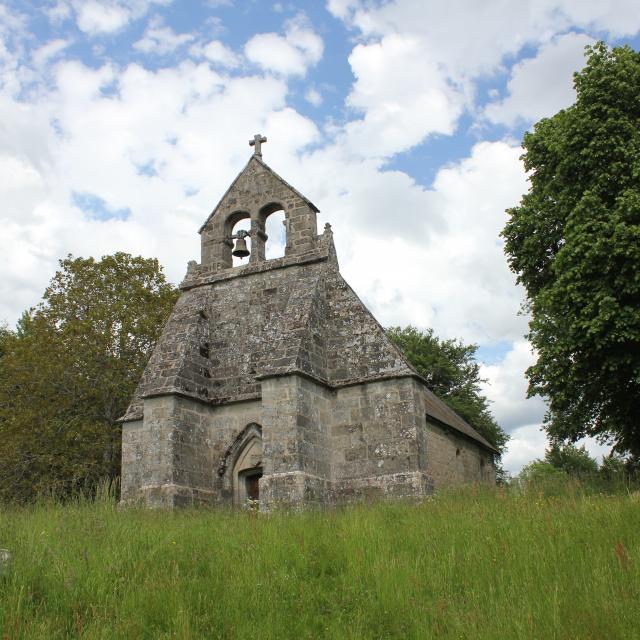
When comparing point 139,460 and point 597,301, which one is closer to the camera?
point 597,301

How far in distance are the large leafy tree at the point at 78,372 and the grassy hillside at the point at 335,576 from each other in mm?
17219

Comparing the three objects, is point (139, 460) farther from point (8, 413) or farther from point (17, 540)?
point (8, 413)

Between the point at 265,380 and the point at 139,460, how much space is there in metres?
3.98

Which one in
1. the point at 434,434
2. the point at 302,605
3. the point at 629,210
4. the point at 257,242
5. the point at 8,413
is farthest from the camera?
the point at 8,413

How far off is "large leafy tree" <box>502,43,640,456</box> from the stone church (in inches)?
147

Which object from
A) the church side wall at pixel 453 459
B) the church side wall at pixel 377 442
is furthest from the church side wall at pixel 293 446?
the church side wall at pixel 453 459

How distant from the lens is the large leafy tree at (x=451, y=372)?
125 ft

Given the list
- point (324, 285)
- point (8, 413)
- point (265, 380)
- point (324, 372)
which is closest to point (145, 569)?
point (265, 380)

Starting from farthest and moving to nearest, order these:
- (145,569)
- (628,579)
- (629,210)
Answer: (629,210), (145,569), (628,579)

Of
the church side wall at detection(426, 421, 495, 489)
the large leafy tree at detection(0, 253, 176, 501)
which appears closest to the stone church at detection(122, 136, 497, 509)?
the church side wall at detection(426, 421, 495, 489)

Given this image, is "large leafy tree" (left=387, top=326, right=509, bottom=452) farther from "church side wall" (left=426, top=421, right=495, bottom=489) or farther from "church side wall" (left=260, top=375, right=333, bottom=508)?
"church side wall" (left=260, top=375, right=333, bottom=508)

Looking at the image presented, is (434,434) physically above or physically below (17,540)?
above

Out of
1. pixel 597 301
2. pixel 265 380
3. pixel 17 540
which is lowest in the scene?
pixel 17 540

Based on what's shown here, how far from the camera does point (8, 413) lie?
26797 millimetres
